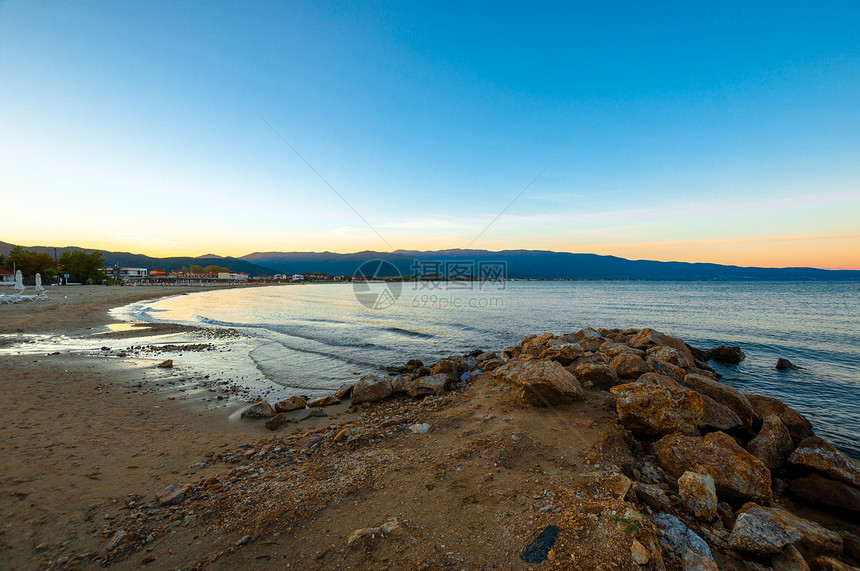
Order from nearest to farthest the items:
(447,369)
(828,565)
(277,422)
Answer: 1. (828,565)
2. (277,422)
3. (447,369)

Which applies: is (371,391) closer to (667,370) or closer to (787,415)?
(667,370)

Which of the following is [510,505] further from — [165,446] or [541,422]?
[165,446]

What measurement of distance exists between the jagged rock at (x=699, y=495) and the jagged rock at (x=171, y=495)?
6.97m

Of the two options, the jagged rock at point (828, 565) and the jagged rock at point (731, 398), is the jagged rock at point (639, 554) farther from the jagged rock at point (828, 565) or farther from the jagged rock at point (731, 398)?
the jagged rock at point (731, 398)

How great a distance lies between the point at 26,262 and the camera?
3009 inches

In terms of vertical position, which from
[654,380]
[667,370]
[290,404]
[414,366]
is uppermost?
[654,380]

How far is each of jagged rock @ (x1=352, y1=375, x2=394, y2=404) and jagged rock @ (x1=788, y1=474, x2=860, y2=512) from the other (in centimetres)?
832

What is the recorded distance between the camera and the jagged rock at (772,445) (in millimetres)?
6117

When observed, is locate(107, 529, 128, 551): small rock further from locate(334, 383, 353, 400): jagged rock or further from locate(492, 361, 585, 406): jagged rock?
locate(492, 361, 585, 406): jagged rock

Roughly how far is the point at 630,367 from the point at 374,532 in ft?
26.1

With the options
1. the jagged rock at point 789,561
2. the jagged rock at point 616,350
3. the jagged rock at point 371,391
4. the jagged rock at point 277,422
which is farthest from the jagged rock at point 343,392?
the jagged rock at point 789,561

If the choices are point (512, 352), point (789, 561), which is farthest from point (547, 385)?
point (512, 352)

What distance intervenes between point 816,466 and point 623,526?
15.8 feet

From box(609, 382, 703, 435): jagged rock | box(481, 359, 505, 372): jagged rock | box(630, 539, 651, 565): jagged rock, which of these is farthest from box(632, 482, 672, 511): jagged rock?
box(481, 359, 505, 372): jagged rock
